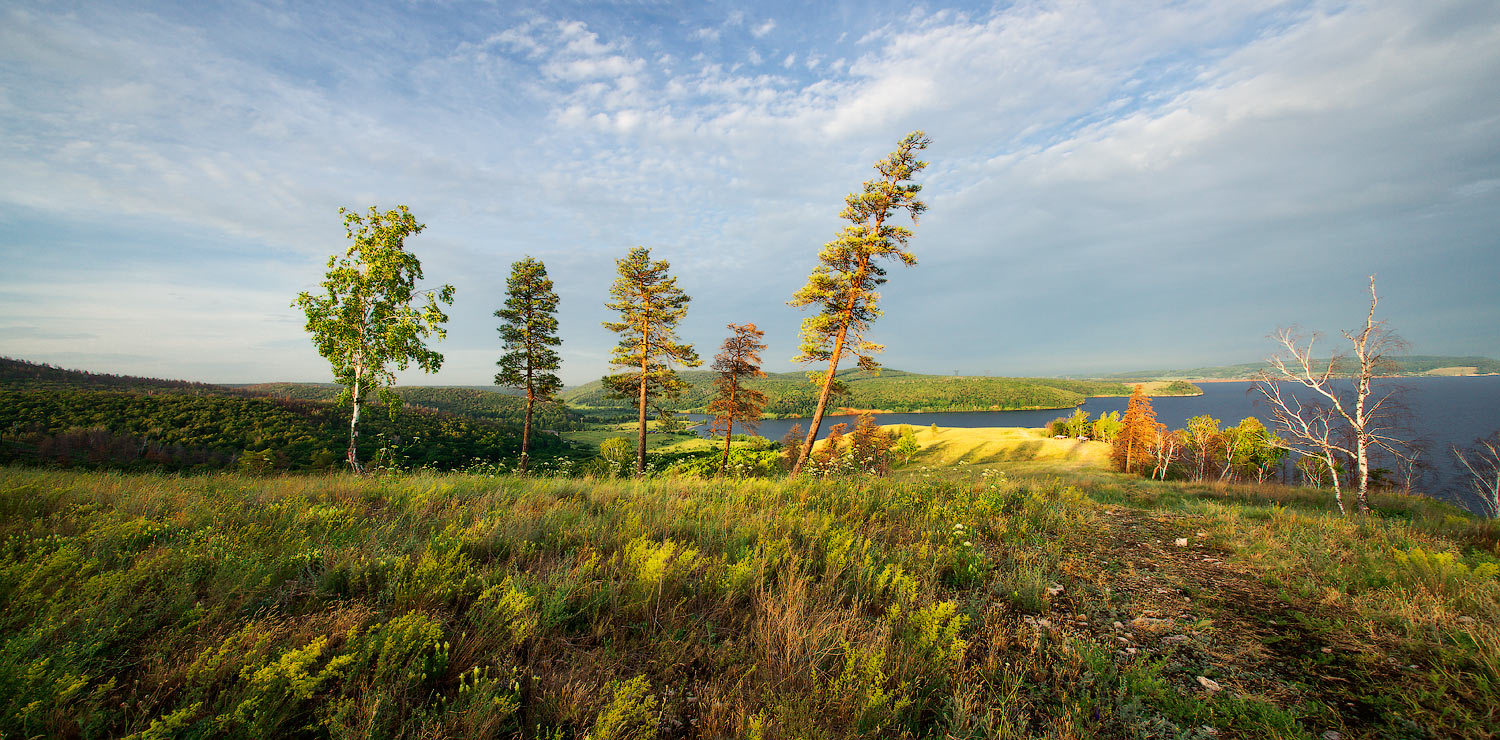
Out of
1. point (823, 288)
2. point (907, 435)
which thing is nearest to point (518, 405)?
point (907, 435)

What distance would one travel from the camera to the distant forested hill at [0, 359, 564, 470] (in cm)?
3069

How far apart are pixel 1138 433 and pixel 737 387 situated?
43703 millimetres

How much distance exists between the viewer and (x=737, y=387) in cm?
2788

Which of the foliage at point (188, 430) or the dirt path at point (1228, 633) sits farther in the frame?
the foliage at point (188, 430)

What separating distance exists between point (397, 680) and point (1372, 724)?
19.6 feet

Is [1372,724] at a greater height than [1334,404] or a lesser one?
lesser

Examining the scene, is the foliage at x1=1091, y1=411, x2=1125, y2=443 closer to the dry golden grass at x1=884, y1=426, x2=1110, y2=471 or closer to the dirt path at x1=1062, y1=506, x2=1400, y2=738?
the dry golden grass at x1=884, y1=426, x2=1110, y2=471

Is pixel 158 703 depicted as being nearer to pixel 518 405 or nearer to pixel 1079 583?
pixel 1079 583

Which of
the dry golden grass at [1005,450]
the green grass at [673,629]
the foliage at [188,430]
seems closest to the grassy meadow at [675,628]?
the green grass at [673,629]

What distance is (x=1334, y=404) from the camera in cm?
1617

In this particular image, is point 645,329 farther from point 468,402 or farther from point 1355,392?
point 468,402

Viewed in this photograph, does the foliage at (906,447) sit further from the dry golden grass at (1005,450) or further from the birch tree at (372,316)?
the birch tree at (372,316)

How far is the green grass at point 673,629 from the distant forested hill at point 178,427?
79.6ft

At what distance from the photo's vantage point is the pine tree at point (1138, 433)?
44.8m
